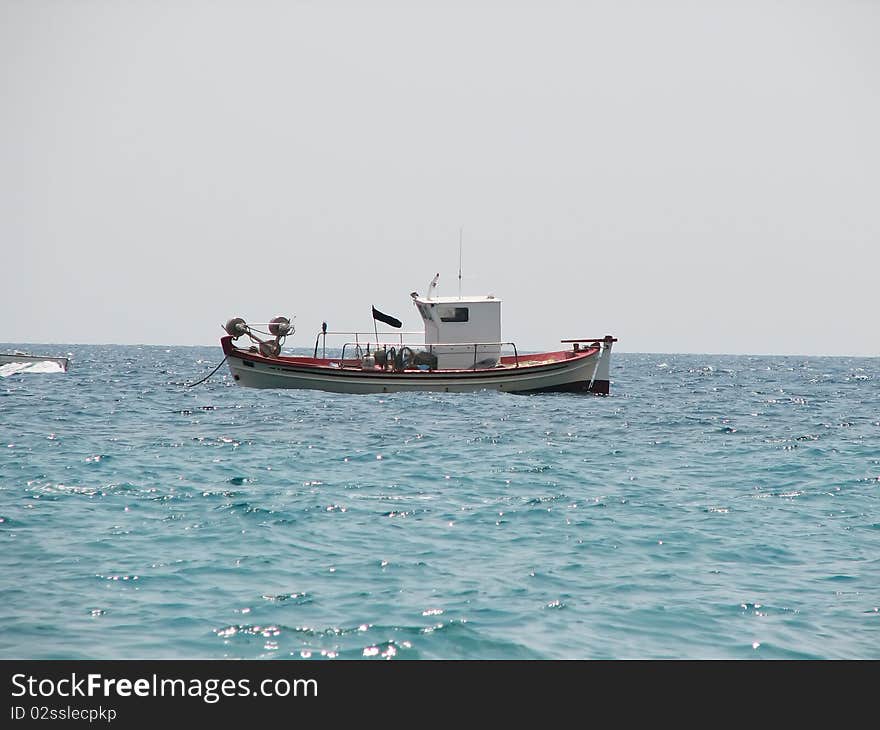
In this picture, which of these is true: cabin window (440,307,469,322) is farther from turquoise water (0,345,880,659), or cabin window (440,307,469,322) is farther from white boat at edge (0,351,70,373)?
white boat at edge (0,351,70,373)

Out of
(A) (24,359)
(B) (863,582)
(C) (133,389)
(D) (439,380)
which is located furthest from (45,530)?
(A) (24,359)

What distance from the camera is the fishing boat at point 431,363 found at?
35844 millimetres

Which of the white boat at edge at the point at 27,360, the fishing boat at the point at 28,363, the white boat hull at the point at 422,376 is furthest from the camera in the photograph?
the white boat at edge at the point at 27,360

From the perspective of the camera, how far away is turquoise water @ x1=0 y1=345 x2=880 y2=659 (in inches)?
315

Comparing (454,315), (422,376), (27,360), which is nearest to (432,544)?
(422,376)

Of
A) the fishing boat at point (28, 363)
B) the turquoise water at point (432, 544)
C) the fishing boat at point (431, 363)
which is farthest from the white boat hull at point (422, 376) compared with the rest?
the fishing boat at point (28, 363)

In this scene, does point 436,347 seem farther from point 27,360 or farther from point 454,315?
point 27,360

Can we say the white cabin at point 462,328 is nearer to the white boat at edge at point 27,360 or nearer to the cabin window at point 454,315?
the cabin window at point 454,315

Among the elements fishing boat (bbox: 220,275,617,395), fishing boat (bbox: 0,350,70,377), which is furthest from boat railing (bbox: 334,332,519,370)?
fishing boat (bbox: 0,350,70,377)

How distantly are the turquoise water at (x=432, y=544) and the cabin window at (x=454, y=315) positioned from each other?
1322 centimetres

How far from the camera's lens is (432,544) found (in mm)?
11289

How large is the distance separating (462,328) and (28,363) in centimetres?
3229
